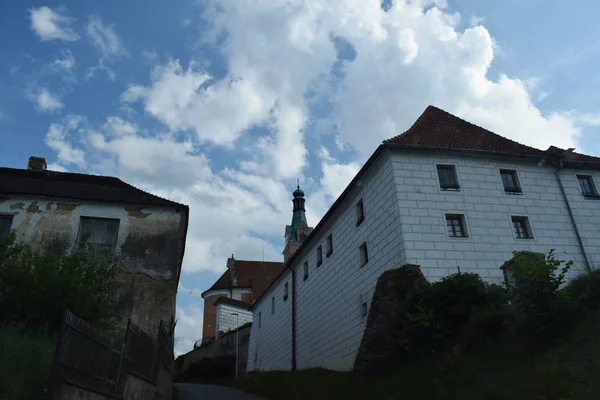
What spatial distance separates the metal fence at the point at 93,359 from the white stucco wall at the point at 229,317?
136 ft

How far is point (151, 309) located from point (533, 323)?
1274cm

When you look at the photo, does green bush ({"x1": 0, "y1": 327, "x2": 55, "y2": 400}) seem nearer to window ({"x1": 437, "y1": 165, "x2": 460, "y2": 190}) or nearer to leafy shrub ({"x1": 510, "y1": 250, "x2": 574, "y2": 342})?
leafy shrub ({"x1": 510, "y1": 250, "x2": 574, "y2": 342})

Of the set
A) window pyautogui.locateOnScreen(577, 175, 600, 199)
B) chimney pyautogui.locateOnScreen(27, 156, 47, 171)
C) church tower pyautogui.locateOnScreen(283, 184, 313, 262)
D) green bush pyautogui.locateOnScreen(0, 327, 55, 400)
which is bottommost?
green bush pyautogui.locateOnScreen(0, 327, 55, 400)

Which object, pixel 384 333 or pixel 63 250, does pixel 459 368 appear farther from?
pixel 63 250

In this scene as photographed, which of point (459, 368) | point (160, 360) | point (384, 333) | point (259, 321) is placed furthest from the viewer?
point (259, 321)

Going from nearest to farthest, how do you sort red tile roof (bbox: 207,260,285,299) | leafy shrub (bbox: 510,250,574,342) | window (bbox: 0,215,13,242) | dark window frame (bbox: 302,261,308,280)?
leafy shrub (bbox: 510,250,574,342) → window (bbox: 0,215,13,242) → dark window frame (bbox: 302,261,308,280) → red tile roof (bbox: 207,260,285,299)

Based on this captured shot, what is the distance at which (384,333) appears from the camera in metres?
17.0

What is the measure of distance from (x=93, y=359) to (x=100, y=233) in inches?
462

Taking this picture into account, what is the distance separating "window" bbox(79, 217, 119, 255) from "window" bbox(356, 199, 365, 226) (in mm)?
10515

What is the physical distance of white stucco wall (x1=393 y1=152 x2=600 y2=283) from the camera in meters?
18.5

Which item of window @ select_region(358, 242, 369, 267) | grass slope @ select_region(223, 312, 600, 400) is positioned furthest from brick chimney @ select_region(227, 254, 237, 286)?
grass slope @ select_region(223, 312, 600, 400)

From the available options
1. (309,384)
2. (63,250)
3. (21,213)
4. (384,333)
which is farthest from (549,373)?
(21,213)

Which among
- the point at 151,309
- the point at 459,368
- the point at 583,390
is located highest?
the point at 151,309

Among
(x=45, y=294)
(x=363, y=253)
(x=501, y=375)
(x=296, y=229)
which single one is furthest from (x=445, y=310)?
(x=296, y=229)
